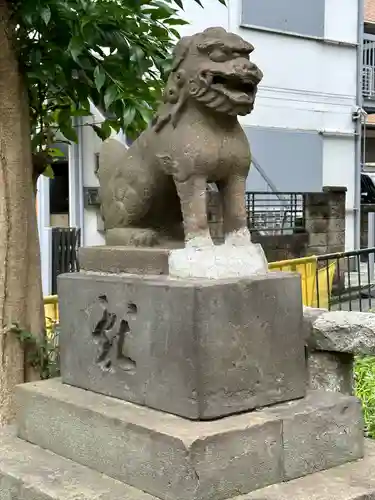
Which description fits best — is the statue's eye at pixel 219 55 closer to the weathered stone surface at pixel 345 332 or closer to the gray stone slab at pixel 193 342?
the gray stone slab at pixel 193 342

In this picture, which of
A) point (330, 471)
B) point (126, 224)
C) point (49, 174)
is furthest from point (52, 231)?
point (330, 471)

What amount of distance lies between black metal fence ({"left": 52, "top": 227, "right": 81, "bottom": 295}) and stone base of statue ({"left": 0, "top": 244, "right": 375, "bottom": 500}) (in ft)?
23.3

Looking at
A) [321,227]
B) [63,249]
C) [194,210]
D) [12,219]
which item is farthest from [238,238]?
[321,227]

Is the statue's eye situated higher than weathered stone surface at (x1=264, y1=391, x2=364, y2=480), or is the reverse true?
the statue's eye

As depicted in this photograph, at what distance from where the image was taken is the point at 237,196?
11.0 ft

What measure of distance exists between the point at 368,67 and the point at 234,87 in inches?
564

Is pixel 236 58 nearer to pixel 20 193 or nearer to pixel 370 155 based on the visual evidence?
pixel 20 193

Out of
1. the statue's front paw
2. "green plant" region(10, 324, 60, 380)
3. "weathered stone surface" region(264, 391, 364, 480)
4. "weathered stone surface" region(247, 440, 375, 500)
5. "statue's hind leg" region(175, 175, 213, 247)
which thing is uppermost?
"statue's hind leg" region(175, 175, 213, 247)

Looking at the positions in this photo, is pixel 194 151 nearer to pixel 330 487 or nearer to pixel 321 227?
pixel 330 487

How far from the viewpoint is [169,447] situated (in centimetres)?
281

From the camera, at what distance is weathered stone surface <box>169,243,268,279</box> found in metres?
3.09

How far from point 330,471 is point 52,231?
7.86 m

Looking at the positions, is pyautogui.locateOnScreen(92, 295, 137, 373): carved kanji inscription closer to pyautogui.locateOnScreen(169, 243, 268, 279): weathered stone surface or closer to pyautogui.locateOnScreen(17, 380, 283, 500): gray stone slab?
pyautogui.locateOnScreen(17, 380, 283, 500): gray stone slab

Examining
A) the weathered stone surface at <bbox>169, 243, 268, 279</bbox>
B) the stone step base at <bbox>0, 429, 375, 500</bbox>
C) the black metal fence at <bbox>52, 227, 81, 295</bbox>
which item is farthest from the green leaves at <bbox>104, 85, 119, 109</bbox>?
the black metal fence at <bbox>52, 227, 81, 295</bbox>
